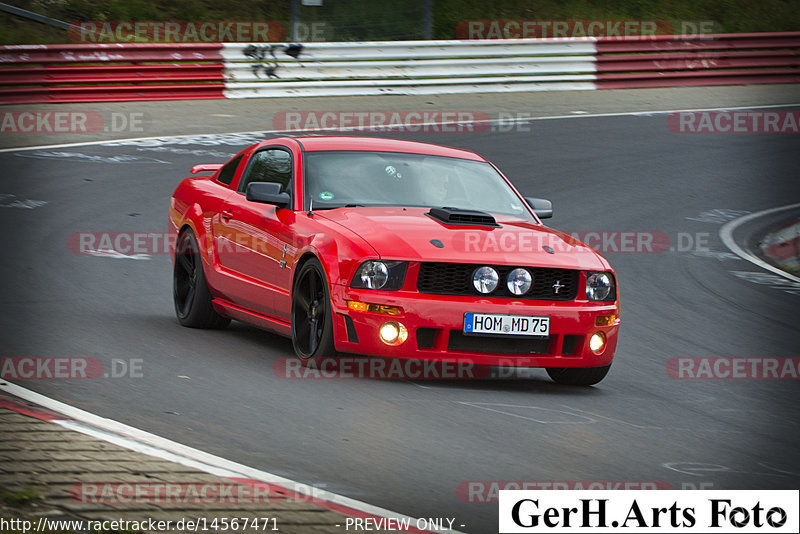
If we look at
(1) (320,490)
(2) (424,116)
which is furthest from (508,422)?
(2) (424,116)

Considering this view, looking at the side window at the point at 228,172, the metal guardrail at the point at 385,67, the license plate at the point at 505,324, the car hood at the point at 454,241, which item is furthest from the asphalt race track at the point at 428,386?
the metal guardrail at the point at 385,67

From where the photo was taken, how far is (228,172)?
10289 millimetres

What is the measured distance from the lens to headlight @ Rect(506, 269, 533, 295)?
788cm

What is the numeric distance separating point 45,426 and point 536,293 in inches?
121

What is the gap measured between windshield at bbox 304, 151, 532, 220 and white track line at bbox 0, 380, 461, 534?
8.35ft

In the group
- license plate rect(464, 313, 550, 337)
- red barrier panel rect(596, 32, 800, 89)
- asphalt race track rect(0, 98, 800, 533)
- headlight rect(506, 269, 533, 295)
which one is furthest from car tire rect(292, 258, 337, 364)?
red barrier panel rect(596, 32, 800, 89)

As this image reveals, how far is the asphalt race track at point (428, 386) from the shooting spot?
616 centimetres

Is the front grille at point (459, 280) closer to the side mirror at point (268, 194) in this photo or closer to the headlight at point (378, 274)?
the headlight at point (378, 274)

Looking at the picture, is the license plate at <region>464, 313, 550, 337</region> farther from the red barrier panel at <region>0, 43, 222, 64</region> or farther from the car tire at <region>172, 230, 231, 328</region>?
the red barrier panel at <region>0, 43, 222, 64</region>

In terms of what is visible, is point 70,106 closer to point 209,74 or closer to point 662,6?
point 209,74

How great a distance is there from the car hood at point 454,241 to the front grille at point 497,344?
451 millimetres

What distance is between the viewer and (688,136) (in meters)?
21.9

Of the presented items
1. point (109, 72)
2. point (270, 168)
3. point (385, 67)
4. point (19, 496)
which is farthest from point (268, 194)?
point (385, 67)

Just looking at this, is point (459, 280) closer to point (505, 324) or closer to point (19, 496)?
point (505, 324)
